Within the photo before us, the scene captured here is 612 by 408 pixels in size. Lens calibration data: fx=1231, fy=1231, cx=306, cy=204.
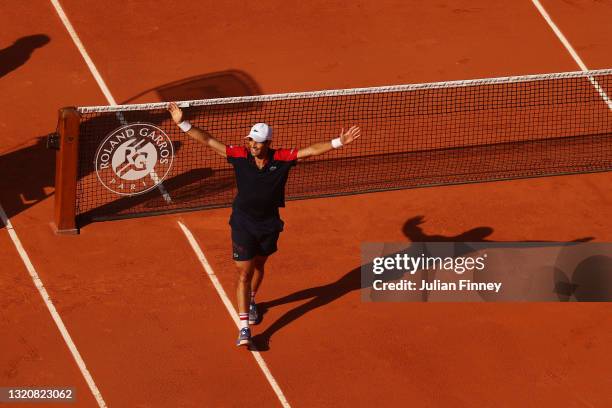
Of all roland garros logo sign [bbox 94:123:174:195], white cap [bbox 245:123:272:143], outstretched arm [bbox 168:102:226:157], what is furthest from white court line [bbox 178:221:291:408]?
white cap [bbox 245:123:272:143]

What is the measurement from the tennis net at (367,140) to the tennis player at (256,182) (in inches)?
84.4

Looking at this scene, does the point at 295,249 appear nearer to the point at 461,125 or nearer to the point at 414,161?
the point at 414,161

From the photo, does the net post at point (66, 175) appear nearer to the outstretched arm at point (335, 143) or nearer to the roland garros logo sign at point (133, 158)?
the roland garros logo sign at point (133, 158)

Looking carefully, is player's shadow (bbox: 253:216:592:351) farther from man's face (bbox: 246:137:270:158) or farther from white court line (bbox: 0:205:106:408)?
man's face (bbox: 246:137:270:158)

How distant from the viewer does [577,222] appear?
17.5m

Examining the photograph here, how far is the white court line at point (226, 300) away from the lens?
573 inches

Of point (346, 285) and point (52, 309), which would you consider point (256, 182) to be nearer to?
point (346, 285)

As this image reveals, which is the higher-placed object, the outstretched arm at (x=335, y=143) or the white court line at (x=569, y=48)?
the outstretched arm at (x=335, y=143)

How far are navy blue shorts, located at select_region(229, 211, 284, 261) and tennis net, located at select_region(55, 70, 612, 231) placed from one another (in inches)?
97.3

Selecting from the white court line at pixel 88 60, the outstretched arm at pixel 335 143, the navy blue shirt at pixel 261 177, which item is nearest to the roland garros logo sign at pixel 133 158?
the white court line at pixel 88 60

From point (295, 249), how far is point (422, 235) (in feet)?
5.91

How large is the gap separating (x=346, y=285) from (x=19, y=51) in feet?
24.7

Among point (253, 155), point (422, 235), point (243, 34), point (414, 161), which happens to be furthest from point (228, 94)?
point (253, 155)

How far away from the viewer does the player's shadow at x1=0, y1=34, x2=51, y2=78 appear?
65.3 feet
